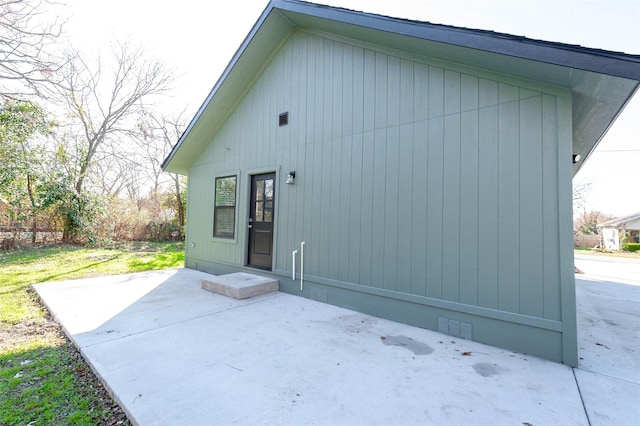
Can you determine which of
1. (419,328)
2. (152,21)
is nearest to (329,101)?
(419,328)

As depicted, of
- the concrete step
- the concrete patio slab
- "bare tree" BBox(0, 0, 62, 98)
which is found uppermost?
"bare tree" BBox(0, 0, 62, 98)

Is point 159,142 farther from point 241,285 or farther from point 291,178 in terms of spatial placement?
point 241,285

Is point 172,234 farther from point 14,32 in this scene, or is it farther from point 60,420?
point 60,420

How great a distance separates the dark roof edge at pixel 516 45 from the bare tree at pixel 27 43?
527 cm

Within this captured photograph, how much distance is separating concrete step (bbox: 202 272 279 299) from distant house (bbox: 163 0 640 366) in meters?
0.24

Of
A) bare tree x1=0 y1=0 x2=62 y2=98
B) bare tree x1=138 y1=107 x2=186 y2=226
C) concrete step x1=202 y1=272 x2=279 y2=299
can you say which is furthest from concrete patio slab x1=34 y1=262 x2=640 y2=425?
bare tree x1=138 y1=107 x2=186 y2=226

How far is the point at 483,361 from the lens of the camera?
2545 millimetres

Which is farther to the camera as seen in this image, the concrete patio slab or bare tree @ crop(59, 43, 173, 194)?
bare tree @ crop(59, 43, 173, 194)

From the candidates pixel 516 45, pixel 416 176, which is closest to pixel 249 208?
pixel 416 176

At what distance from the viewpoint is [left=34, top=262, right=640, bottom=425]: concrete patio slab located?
5.90 ft

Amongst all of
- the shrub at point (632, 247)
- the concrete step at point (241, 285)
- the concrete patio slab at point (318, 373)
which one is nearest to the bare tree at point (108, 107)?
the concrete step at point (241, 285)

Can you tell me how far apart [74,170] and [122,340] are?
10.8 m

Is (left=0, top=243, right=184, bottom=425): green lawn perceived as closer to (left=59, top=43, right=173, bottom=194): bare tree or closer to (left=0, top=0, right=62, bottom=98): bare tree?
(left=0, top=0, right=62, bottom=98): bare tree

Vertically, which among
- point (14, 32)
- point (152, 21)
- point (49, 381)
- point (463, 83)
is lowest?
point (49, 381)
